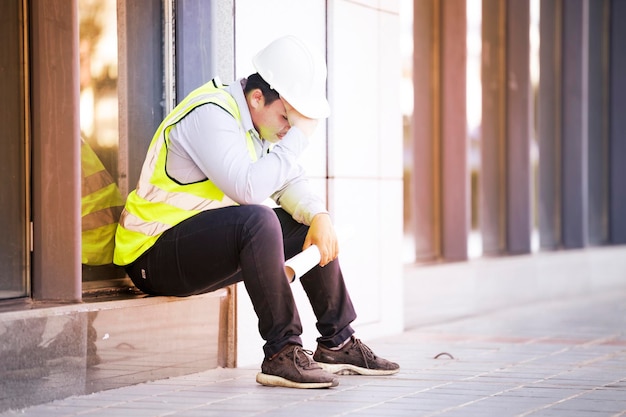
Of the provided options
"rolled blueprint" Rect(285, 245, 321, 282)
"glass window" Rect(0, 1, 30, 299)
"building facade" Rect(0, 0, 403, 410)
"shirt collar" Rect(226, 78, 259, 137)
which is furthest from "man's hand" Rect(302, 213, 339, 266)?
"glass window" Rect(0, 1, 30, 299)

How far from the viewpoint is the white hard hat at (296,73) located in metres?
4.77

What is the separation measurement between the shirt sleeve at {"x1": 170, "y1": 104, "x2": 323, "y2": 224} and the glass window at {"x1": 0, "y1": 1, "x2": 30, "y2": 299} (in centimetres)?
64

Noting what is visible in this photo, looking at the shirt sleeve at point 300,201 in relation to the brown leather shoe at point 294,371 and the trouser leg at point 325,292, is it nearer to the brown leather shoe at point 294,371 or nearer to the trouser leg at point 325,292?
the trouser leg at point 325,292

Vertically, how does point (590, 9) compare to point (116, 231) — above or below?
above

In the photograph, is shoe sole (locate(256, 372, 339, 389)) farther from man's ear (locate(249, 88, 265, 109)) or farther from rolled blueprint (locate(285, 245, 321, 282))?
man's ear (locate(249, 88, 265, 109))

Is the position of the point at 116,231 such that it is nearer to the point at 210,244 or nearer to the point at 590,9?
the point at 210,244

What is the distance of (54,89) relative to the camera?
4691 mm

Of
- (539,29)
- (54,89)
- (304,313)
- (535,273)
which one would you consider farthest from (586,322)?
(54,89)

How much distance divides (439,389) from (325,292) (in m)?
0.67

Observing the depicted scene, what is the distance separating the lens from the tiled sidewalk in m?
4.23

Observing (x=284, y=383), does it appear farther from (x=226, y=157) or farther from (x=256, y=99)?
(x=256, y=99)

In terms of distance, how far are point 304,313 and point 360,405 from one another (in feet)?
5.98

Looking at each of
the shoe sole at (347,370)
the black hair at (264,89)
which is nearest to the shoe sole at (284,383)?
the shoe sole at (347,370)

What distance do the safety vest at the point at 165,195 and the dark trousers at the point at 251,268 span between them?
0.06 metres
